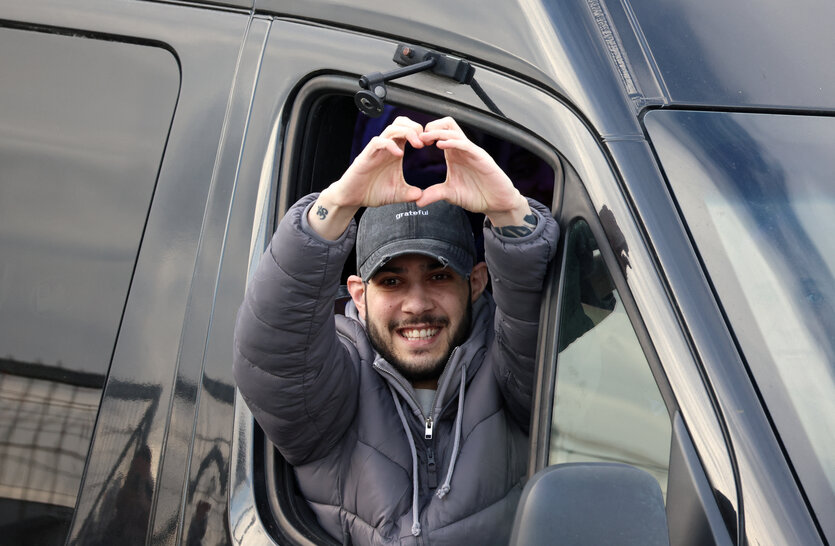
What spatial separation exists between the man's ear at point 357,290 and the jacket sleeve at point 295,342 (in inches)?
21.9

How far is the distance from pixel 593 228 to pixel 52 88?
110 cm

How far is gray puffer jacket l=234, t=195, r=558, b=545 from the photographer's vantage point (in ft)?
5.61

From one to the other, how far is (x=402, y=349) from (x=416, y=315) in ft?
0.29

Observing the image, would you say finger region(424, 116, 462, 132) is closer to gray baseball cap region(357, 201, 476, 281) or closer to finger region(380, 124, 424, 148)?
finger region(380, 124, 424, 148)

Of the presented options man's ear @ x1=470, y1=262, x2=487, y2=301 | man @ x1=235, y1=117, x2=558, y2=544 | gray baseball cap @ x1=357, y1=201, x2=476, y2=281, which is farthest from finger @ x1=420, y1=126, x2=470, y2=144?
man's ear @ x1=470, y1=262, x2=487, y2=301

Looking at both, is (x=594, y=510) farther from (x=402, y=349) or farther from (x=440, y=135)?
(x=402, y=349)

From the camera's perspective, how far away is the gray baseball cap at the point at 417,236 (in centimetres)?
226

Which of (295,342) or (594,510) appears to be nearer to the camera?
(594,510)

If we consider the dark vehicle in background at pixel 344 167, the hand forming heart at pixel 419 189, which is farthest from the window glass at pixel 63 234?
the hand forming heart at pixel 419 189

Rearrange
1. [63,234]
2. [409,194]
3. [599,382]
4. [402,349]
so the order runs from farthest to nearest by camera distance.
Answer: [402,349] → [63,234] → [409,194] → [599,382]

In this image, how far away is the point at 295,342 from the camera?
1.86 m

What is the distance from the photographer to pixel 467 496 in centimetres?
191

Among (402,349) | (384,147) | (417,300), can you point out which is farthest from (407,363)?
(384,147)

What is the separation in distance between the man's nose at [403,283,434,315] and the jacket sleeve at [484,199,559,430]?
0.33 meters
